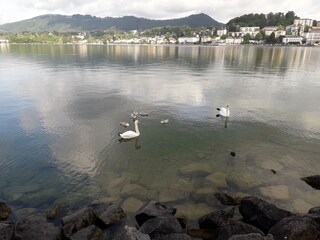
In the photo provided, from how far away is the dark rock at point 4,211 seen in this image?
40.8ft

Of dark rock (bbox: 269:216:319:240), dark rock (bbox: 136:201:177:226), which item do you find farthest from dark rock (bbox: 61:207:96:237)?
dark rock (bbox: 269:216:319:240)

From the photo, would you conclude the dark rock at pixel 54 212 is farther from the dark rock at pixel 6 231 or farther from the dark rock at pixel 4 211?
the dark rock at pixel 4 211

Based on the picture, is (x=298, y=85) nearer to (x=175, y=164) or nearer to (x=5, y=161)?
(x=175, y=164)

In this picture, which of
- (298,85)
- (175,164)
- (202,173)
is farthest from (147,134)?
(298,85)

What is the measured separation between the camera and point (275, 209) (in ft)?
37.8

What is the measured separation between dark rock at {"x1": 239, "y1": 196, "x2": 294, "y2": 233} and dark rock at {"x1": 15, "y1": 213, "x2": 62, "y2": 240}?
8.46 meters

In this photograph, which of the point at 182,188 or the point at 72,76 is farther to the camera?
the point at 72,76

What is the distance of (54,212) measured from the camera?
41.4 ft

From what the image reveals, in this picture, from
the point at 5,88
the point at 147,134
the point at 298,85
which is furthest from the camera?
the point at 298,85

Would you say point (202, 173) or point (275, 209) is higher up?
point (275, 209)

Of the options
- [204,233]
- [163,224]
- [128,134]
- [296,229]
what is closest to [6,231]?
[163,224]

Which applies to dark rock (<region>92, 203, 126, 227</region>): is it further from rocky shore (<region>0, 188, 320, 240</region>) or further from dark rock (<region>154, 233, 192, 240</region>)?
dark rock (<region>154, 233, 192, 240</region>)

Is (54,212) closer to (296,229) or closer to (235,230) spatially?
(235,230)

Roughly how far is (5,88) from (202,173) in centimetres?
3808
